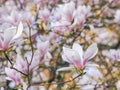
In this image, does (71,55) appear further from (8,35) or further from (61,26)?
(61,26)

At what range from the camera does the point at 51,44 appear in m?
2.71

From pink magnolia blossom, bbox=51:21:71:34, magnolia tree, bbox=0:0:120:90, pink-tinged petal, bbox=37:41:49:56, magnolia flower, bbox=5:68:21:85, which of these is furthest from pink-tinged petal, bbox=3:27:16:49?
pink magnolia blossom, bbox=51:21:71:34

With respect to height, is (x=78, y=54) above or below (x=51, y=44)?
above

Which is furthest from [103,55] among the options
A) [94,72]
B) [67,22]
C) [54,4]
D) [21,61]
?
[21,61]

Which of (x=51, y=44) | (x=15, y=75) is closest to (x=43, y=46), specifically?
(x=15, y=75)

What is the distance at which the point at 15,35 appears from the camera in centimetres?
139

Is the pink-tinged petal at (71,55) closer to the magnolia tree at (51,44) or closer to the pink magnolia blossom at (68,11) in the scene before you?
the magnolia tree at (51,44)

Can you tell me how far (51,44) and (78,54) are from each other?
132 cm

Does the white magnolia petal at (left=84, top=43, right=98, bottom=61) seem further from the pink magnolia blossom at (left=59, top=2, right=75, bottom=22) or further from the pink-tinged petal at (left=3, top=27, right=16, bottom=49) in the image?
the pink magnolia blossom at (left=59, top=2, right=75, bottom=22)

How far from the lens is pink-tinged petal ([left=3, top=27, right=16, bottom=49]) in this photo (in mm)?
1365

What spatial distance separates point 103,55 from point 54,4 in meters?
0.67

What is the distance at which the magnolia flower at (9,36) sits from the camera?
1364mm

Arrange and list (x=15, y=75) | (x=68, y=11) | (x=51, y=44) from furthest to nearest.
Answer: (x=51, y=44)
(x=68, y=11)
(x=15, y=75)

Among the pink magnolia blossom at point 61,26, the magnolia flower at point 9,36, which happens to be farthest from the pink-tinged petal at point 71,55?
the pink magnolia blossom at point 61,26
